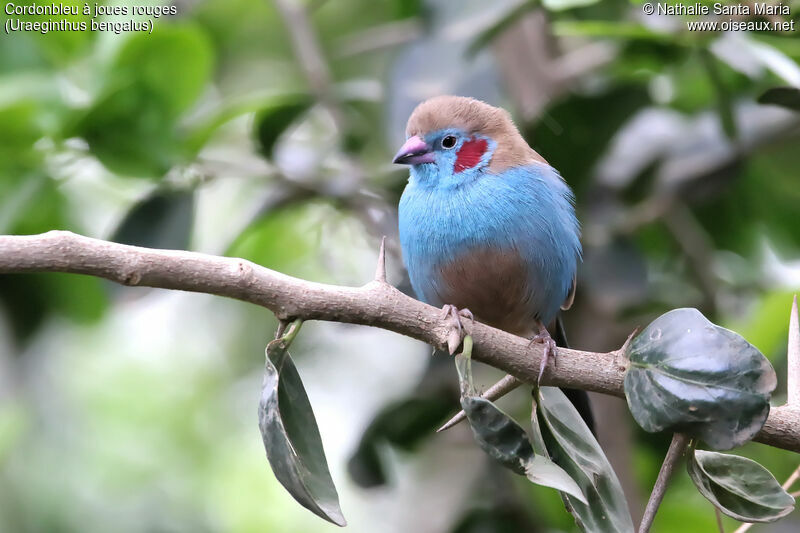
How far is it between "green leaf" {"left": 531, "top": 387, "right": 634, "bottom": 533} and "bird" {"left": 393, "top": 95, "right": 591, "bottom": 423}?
735 mm

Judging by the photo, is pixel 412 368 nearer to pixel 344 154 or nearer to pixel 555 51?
pixel 344 154

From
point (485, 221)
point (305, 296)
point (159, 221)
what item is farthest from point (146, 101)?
point (305, 296)

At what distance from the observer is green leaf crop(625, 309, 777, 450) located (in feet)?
5.56

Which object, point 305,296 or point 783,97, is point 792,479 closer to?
point 783,97

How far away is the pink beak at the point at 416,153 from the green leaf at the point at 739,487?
1441 mm

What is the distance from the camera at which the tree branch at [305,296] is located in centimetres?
154

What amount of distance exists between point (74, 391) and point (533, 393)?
3158 millimetres

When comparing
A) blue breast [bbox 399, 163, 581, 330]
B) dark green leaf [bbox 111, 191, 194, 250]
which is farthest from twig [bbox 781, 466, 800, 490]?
dark green leaf [bbox 111, 191, 194, 250]

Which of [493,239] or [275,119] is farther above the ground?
[275,119]

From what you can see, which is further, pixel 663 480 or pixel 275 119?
pixel 275 119

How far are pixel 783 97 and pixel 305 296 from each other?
5.13 feet

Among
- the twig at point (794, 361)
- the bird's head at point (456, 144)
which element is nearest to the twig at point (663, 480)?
the twig at point (794, 361)

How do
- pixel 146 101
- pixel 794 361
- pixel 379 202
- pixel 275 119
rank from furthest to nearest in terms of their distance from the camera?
pixel 379 202
pixel 275 119
pixel 146 101
pixel 794 361

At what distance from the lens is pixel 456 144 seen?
311 cm
